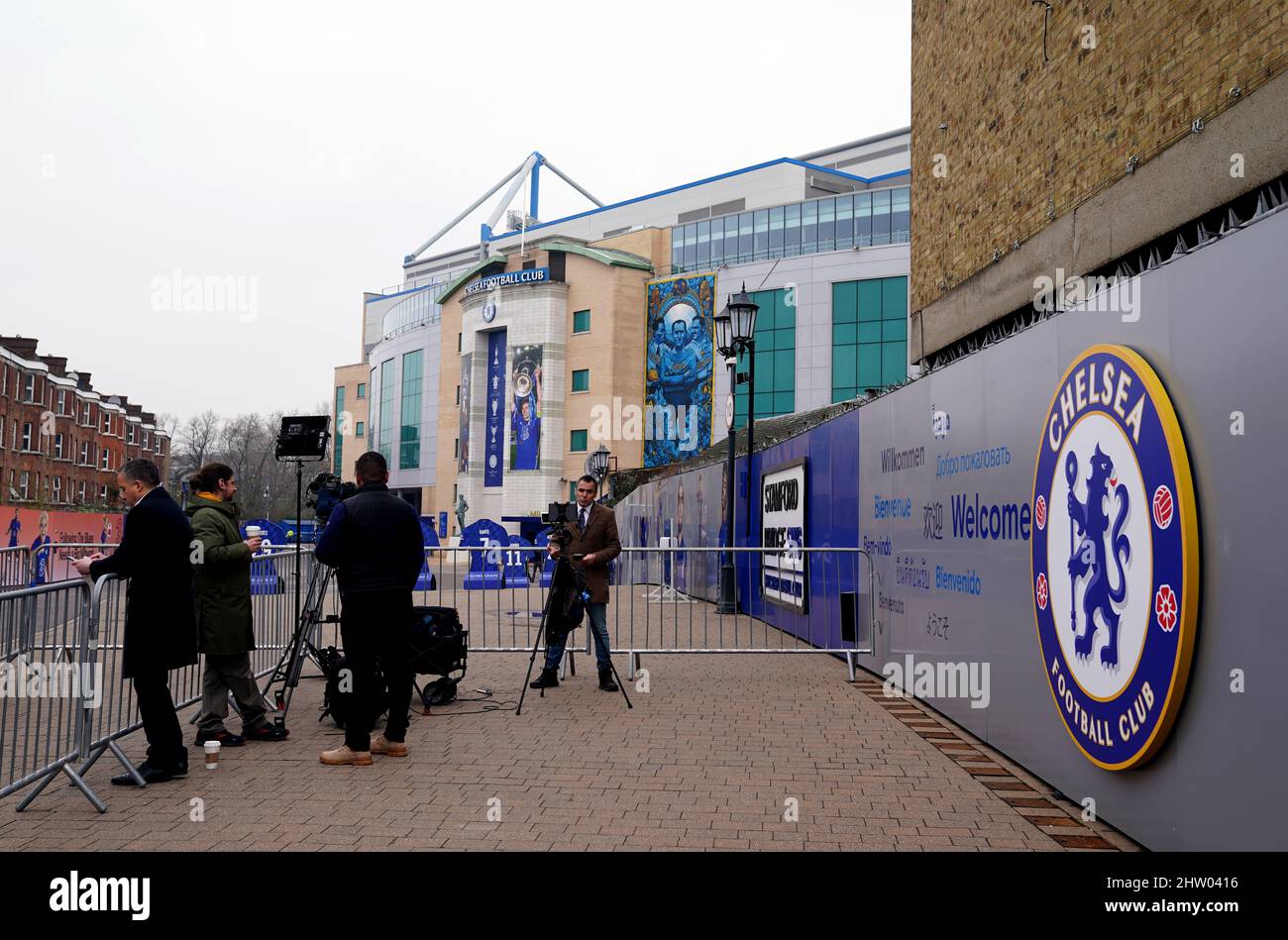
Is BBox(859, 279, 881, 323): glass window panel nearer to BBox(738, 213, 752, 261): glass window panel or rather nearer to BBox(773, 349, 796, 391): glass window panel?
BBox(773, 349, 796, 391): glass window panel

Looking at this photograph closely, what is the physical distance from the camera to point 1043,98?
36.7 ft

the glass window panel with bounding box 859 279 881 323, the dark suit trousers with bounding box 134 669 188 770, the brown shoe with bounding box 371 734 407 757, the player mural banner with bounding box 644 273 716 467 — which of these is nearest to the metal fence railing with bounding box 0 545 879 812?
the dark suit trousers with bounding box 134 669 188 770

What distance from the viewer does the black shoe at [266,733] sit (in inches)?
290

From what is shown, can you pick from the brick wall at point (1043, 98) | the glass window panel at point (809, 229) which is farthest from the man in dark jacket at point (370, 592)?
the glass window panel at point (809, 229)

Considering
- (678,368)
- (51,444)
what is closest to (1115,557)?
(678,368)

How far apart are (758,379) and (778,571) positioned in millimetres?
42774

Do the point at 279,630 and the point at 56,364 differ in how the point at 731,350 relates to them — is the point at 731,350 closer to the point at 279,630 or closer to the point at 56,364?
the point at 279,630

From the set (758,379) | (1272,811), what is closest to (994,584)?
(1272,811)

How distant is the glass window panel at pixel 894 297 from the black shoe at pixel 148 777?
51.0m

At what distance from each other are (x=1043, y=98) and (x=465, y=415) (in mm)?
59423

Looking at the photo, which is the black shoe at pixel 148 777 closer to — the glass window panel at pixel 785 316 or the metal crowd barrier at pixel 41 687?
the metal crowd barrier at pixel 41 687

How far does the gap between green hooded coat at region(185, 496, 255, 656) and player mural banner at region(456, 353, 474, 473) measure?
60.1 metres
